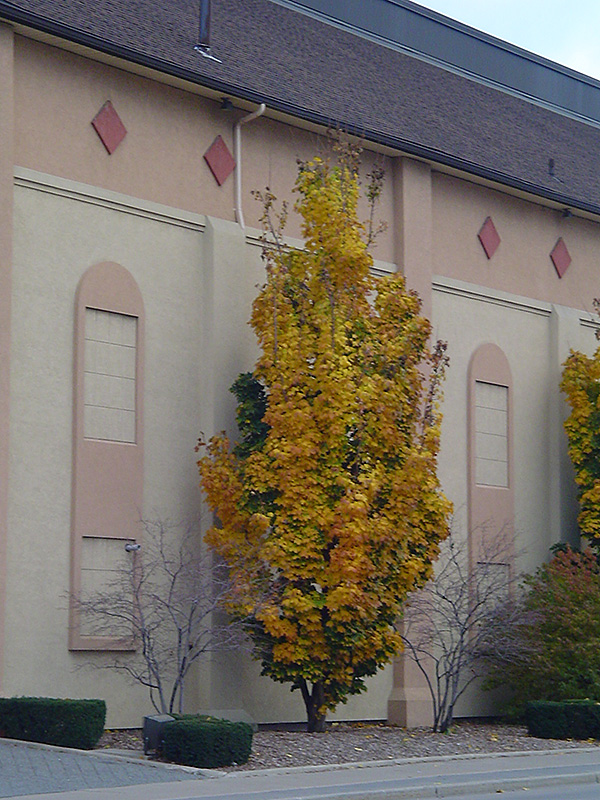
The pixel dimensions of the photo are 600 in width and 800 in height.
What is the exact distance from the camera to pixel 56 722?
1862 cm

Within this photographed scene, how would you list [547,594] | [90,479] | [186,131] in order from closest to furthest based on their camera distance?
[90,479]
[186,131]
[547,594]

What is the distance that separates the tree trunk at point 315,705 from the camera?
2245 cm

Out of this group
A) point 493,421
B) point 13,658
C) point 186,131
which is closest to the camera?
point 13,658

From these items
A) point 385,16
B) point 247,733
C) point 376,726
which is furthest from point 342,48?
point 247,733

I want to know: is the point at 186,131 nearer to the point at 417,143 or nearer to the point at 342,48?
the point at 417,143

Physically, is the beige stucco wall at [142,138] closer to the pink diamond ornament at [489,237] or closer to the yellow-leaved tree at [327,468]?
the yellow-leaved tree at [327,468]

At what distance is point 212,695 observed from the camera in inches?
898

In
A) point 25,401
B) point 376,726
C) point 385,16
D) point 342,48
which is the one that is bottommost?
point 376,726

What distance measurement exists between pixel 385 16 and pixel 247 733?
898 inches

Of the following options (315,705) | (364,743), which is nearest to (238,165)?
(315,705)

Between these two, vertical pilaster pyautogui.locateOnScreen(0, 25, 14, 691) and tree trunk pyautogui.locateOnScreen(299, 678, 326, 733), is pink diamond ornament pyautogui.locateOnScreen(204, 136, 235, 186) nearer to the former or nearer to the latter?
vertical pilaster pyautogui.locateOnScreen(0, 25, 14, 691)

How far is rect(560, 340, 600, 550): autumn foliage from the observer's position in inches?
1152

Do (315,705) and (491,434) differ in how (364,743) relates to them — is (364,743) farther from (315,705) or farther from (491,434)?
(491,434)

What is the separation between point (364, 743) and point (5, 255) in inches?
366
